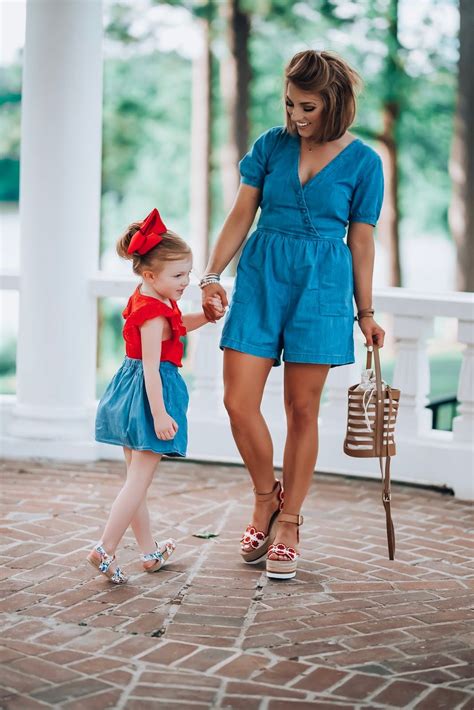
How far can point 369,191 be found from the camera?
417 cm

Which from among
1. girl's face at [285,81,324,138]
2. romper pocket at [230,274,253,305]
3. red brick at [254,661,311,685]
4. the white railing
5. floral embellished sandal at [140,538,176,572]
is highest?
girl's face at [285,81,324,138]

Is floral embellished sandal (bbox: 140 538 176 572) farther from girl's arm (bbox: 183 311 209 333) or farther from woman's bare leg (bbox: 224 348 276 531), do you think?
girl's arm (bbox: 183 311 209 333)

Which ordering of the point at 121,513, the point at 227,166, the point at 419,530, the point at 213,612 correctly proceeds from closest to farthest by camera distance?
1. the point at 213,612
2. the point at 121,513
3. the point at 419,530
4. the point at 227,166

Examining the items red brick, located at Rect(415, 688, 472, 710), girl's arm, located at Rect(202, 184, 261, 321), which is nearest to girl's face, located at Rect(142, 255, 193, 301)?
girl's arm, located at Rect(202, 184, 261, 321)

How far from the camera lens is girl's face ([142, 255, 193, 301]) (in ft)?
12.9

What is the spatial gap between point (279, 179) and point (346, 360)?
730mm

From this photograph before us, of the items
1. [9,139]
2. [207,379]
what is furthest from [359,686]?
[9,139]

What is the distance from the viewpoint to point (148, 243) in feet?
12.8

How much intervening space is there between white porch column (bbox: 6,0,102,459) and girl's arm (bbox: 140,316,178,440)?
249cm

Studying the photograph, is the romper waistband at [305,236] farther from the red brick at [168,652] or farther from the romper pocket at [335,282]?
the red brick at [168,652]

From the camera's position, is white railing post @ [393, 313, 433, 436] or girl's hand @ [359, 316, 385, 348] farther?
white railing post @ [393, 313, 433, 436]

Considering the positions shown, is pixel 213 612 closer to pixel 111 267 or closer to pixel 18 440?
pixel 18 440

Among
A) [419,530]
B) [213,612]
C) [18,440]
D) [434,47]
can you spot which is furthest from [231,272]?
[213,612]

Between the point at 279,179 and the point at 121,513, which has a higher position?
the point at 279,179
